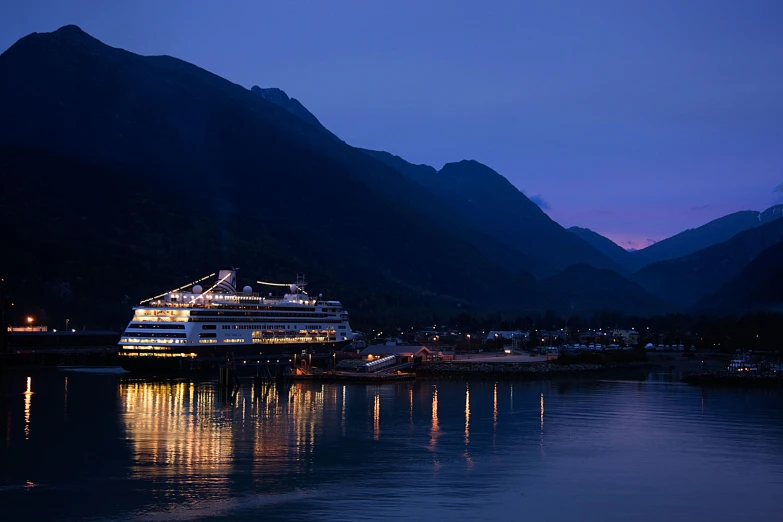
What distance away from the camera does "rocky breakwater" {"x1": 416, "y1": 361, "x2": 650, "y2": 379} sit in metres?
88.2

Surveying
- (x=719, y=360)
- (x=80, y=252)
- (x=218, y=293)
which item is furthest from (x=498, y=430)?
(x=80, y=252)

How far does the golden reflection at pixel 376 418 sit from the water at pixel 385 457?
0.72 feet

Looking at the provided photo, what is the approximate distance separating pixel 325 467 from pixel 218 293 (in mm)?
63243

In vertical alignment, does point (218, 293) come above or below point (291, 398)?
above

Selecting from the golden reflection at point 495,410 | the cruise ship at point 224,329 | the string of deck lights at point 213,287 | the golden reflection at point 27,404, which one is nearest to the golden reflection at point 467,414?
the golden reflection at point 495,410

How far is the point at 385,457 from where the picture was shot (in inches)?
1551

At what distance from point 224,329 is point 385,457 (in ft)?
183

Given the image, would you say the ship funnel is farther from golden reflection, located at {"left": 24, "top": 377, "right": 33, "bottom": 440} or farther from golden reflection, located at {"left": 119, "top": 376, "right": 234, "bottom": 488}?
golden reflection, located at {"left": 119, "top": 376, "right": 234, "bottom": 488}

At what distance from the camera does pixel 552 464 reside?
38.2 m

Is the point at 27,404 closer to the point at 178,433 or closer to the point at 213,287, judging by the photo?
the point at 178,433

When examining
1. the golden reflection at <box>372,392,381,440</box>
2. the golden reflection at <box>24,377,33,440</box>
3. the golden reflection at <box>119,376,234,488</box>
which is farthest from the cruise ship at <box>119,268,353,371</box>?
the golden reflection at <box>372,392,381,440</box>

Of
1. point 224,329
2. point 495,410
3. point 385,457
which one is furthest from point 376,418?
point 224,329

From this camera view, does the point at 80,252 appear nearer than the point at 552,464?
No

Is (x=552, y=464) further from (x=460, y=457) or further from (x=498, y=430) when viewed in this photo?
(x=498, y=430)
